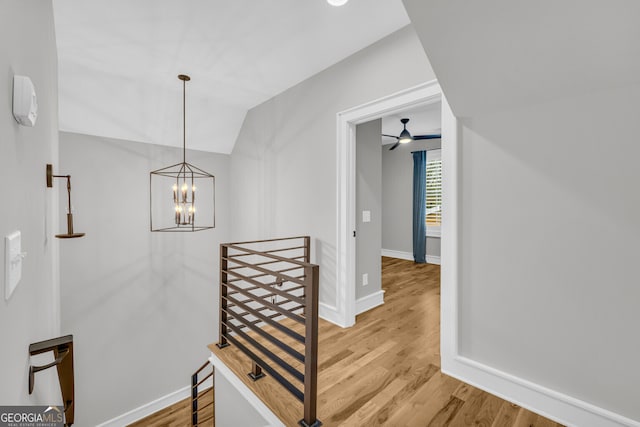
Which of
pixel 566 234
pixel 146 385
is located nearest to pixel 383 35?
pixel 566 234

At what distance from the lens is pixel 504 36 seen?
4.00 feet

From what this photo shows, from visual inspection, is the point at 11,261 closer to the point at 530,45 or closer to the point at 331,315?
the point at 530,45

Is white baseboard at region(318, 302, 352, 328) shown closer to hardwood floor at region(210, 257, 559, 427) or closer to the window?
hardwood floor at region(210, 257, 559, 427)

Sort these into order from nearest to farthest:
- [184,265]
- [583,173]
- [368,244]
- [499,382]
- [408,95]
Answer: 1. [583,173]
2. [499,382]
3. [408,95]
4. [368,244]
5. [184,265]

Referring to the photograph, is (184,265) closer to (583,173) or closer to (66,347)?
(66,347)

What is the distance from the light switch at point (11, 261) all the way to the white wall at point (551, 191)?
1593 mm

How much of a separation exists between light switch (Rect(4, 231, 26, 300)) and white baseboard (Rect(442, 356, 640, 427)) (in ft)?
6.85

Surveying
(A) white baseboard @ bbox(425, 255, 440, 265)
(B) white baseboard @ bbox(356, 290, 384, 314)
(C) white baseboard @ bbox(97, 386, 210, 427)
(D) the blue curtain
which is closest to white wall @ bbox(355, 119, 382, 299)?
(B) white baseboard @ bbox(356, 290, 384, 314)

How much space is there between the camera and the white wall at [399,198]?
5.93 m

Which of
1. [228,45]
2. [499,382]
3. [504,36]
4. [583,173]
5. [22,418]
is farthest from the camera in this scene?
[228,45]

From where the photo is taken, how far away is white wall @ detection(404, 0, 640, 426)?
1185 mm

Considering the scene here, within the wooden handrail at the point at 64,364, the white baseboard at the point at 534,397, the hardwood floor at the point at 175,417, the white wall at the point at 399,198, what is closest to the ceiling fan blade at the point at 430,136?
the white wall at the point at 399,198

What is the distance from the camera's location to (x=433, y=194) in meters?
5.77

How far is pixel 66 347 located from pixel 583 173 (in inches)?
85.5
